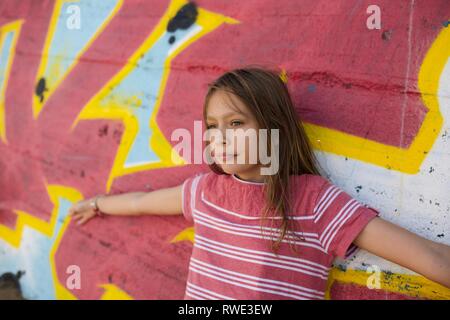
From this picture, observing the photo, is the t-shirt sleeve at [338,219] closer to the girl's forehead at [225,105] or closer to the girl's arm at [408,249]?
the girl's arm at [408,249]

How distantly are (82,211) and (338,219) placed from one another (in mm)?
1449

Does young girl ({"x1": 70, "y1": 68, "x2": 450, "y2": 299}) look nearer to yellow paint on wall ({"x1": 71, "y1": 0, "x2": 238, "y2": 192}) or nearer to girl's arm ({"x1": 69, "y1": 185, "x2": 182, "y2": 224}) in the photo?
girl's arm ({"x1": 69, "y1": 185, "x2": 182, "y2": 224})

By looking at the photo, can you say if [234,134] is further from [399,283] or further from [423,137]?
[399,283]

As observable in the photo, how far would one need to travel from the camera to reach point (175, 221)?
7.14 ft

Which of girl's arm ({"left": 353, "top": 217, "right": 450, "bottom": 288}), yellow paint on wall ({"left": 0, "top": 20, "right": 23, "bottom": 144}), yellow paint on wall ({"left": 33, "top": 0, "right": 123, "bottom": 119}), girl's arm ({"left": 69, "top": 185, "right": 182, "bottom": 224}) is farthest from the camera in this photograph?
yellow paint on wall ({"left": 0, "top": 20, "right": 23, "bottom": 144})

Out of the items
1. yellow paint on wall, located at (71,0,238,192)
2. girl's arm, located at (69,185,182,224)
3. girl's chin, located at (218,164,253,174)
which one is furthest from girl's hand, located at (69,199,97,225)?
girl's chin, located at (218,164,253,174)

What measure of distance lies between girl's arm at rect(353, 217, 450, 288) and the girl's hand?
143cm

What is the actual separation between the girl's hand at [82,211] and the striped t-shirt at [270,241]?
34.4 inches

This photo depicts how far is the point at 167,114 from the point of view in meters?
2.28

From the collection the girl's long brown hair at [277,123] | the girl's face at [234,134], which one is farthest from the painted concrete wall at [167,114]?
the girl's face at [234,134]

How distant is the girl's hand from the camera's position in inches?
96.7

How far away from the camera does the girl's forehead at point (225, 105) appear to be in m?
1.63
